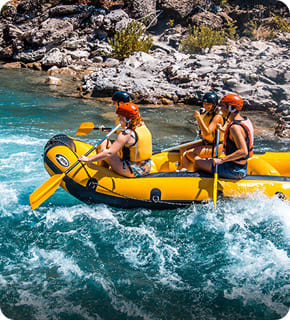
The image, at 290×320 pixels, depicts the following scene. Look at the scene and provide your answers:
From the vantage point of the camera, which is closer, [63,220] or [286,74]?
[63,220]

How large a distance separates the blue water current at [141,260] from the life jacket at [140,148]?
783mm

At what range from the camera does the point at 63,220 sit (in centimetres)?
472

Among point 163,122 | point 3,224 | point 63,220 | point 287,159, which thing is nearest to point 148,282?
point 63,220

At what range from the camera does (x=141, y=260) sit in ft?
13.1

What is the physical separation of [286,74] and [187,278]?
8624 mm

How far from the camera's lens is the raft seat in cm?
492

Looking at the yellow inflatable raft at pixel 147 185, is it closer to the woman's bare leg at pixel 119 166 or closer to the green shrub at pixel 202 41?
the woman's bare leg at pixel 119 166

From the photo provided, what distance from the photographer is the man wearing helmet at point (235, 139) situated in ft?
13.7

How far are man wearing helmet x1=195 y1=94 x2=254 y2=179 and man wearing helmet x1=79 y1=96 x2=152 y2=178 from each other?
3.02ft

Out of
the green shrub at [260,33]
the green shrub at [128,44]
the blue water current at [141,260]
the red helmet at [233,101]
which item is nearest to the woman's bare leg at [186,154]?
the blue water current at [141,260]

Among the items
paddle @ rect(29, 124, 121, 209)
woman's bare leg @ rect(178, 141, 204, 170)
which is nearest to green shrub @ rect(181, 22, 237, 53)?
woman's bare leg @ rect(178, 141, 204, 170)

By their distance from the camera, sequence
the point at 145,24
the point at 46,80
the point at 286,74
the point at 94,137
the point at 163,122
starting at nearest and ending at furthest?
the point at 94,137, the point at 163,122, the point at 286,74, the point at 46,80, the point at 145,24

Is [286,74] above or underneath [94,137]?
above

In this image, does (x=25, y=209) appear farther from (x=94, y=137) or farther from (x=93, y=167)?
Answer: (x=94, y=137)
